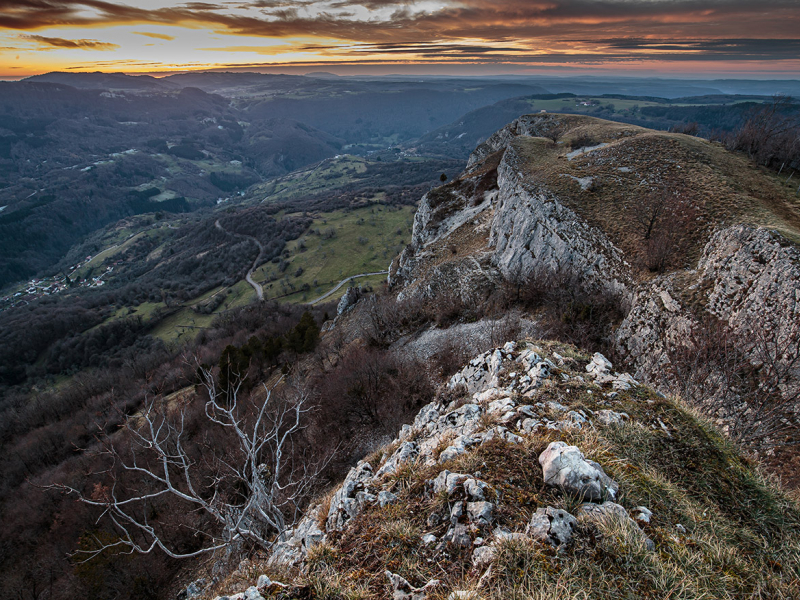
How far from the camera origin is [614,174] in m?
38.9

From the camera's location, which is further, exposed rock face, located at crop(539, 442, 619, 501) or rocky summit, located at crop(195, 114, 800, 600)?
exposed rock face, located at crop(539, 442, 619, 501)

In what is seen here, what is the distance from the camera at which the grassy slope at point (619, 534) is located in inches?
187

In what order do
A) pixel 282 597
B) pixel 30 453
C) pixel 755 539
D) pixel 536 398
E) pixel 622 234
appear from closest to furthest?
pixel 282 597
pixel 755 539
pixel 536 398
pixel 622 234
pixel 30 453

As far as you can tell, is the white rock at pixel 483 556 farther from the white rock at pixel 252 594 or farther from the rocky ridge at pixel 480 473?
the white rock at pixel 252 594

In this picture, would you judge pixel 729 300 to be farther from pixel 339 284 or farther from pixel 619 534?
pixel 339 284

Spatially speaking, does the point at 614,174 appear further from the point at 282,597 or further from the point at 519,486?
the point at 282,597

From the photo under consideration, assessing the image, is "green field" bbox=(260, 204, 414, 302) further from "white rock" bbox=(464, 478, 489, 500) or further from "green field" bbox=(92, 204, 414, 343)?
"white rock" bbox=(464, 478, 489, 500)

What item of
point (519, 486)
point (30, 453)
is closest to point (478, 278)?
point (519, 486)

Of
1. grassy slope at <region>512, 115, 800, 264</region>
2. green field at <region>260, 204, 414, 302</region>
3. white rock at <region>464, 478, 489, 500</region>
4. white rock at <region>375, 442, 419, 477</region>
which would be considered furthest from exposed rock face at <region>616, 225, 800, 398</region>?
green field at <region>260, 204, 414, 302</region>

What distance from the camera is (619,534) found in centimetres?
521

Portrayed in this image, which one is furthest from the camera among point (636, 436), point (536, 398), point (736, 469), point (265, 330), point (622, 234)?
point (265, 330)

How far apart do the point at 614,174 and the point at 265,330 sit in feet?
259

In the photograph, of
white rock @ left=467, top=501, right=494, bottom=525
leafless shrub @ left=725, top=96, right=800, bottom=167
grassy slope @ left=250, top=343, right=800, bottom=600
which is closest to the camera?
grassy slope @ left=250, top=343, right=800, bottom=600

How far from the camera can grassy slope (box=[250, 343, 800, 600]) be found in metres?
4.75
